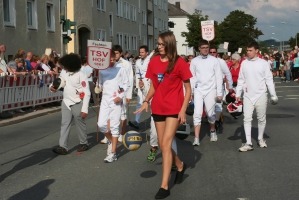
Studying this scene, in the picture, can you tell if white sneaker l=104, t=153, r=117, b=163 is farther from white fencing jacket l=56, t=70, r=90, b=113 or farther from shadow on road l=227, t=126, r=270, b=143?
shadow on road l=227, t=126, r=270, b=143

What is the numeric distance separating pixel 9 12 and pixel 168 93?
66.0 feet

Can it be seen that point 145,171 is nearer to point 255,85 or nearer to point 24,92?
point 255,85

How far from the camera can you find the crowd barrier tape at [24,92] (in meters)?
15.2

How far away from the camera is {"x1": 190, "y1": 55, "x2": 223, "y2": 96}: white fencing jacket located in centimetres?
998

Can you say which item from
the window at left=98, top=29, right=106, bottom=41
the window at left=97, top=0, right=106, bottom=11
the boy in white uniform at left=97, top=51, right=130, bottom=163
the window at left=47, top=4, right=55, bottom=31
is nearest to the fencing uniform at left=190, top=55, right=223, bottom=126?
the boy in white uniform at left=97, top=51, right=130, bottom=163

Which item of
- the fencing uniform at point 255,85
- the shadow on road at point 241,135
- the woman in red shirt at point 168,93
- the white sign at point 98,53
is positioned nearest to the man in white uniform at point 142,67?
the white sign at point 98,53

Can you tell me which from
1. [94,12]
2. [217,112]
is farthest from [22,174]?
[94,12]

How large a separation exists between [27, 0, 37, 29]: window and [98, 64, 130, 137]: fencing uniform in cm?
1950

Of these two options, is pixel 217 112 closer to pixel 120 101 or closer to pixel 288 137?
pixel 288 137

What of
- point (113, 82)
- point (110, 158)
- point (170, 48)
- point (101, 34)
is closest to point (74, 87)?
point (113, 82)

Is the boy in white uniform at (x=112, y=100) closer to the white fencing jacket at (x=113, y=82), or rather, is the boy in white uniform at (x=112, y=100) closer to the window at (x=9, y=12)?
the white fencing jacket at (x=113, y=82)

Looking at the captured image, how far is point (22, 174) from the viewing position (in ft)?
25.6

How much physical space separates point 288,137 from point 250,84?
2.07 m

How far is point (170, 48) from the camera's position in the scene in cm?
631
